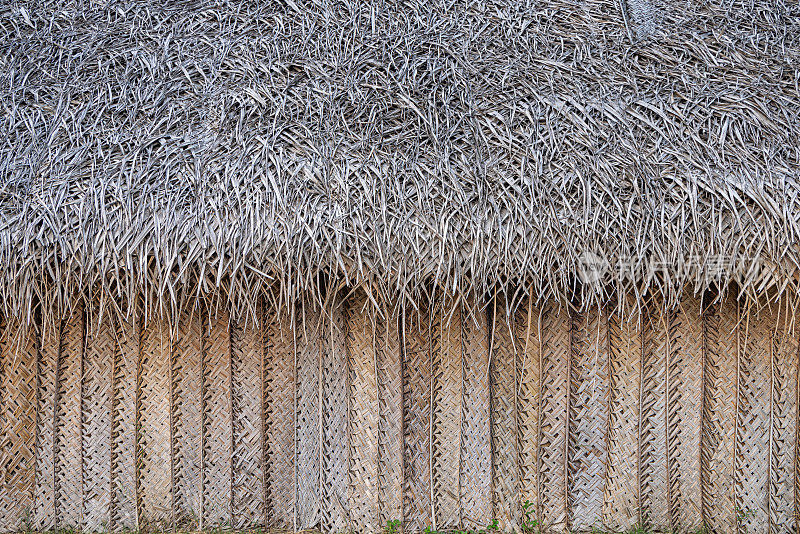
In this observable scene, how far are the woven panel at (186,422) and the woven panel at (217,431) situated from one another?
3 centimetres

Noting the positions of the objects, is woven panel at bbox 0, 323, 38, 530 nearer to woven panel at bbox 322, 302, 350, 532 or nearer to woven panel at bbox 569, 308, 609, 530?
woven panel at bbox 322, 302, 350, 532

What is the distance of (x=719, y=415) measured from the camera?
229cm

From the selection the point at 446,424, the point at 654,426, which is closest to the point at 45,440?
the point at 446,424

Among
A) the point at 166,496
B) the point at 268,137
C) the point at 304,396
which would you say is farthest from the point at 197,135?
the point at 166,496

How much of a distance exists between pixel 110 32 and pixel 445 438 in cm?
244

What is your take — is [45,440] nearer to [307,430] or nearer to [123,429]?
[123,429]

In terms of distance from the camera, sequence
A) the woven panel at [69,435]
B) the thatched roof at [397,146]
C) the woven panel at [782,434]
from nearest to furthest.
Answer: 1. the thatched roof at [397,146]
2. the woven panel at [782,434]
3. the woven panel at [69,435]

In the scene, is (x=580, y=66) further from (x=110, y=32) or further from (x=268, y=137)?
(x=110, y=32)

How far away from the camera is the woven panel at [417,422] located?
7.59 feet

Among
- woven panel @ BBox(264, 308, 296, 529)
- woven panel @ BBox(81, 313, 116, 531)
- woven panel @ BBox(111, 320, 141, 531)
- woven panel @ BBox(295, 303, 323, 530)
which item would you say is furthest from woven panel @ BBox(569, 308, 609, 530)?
woven panel @ BBox(81, 313, 116, 531)

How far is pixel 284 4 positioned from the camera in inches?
105

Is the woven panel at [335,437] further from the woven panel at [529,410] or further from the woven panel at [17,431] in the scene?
the woven panel at [17,431]

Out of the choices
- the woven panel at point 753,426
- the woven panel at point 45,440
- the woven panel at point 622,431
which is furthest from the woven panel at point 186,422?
the woven panel at point 753,426

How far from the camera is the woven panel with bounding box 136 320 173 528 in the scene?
234 cm
